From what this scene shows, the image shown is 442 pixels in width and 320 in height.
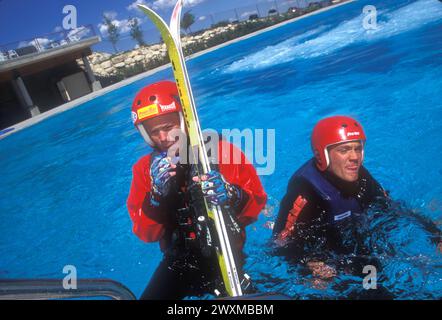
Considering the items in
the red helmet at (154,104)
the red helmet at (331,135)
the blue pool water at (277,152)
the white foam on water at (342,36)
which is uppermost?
the red helmet at (154,104)

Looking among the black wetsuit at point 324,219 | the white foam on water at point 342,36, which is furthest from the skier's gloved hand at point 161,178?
the white foam on water at point 342,36

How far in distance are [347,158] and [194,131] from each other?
134 cm

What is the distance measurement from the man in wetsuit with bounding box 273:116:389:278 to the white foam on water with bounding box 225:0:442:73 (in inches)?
521

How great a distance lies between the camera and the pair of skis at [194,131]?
264 cm

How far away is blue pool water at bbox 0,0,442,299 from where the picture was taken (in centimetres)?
344

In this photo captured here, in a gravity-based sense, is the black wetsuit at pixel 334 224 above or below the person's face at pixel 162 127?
below

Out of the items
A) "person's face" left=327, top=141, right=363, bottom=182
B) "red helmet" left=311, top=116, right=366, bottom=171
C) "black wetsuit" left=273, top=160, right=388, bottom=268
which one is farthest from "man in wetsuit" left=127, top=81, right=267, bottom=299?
"person's face" left=327, top=141, right=363, bottom=182

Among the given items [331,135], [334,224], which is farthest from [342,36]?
[334,224]

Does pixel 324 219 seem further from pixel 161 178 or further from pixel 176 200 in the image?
pixel 161 178

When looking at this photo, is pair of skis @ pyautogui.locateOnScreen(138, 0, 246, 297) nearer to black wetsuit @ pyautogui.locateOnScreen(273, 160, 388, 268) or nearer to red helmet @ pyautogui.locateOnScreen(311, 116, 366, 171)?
black wetsuit @ pyautogui.locateOnScreen(273, 160, 388, 268)

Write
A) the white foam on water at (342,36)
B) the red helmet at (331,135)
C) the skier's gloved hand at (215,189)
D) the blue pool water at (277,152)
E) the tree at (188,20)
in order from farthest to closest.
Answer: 1. the tree at (188,20)
2. the white foam on water at (342,36)
3. the blue pool water at (277,152)
4. the red helmet at (331,135)
5. the skier's gloved hand at (215,189)

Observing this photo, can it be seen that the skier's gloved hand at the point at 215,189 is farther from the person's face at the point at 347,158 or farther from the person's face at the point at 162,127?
the person's face at the point at 347,158

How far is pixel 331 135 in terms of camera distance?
2.87 meters
